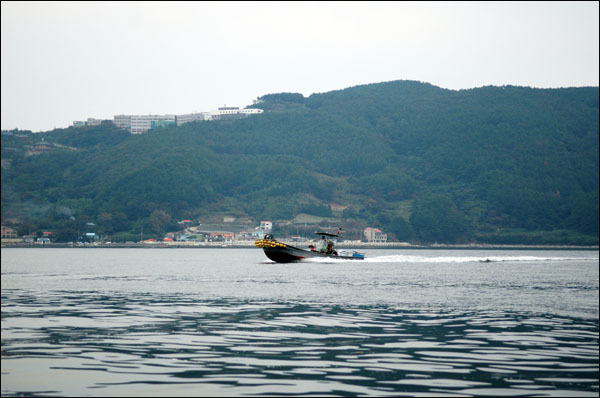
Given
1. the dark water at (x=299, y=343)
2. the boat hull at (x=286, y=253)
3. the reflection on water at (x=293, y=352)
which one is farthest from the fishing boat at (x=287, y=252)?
the reflection on water at (x=293, y=352)

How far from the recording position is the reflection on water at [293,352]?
828 inches

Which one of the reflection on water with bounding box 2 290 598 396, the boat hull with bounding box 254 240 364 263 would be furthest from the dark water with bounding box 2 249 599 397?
the boat hull with bounding box 254 240 364 263

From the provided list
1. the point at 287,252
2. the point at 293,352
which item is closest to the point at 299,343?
the point at 293,352

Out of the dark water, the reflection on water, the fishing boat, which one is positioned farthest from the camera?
the fishing boat

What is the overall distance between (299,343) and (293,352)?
7.11 feet

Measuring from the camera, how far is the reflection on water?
2103 cm

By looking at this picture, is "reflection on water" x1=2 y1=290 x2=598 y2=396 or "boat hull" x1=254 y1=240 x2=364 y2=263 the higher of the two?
"boat hull" x1=254 y1=240 x2=364 y2=263

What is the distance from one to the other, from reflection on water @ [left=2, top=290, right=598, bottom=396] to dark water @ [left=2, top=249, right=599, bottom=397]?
56 millimetres

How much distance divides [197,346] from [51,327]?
864cm

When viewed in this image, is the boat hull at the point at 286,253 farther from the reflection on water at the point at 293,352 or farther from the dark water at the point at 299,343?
the reflection on water at the point at 293,352

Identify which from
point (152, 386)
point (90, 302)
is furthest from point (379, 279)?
point (152, 386)

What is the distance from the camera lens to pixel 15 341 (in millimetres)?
28391

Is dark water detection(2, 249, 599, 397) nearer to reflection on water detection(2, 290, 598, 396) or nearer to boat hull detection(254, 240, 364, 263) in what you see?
reflection on water detection(2, 290, 598, 396)

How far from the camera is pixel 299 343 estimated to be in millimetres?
28672
